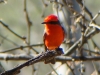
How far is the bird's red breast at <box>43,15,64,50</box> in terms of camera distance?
388 cm

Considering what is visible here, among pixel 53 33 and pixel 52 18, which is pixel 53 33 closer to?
pixel 53 33

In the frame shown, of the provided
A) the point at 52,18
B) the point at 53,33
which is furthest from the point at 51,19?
the point at 53,33

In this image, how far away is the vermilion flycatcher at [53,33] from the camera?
3.88 metres

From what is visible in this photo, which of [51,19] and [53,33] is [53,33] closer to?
[53,33]

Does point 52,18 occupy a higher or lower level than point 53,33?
higher

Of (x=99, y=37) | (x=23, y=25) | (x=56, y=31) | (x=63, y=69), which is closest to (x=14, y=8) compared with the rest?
(x=23, y=25)

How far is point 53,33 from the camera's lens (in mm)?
3953

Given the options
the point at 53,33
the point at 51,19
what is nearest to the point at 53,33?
the point at 53,33

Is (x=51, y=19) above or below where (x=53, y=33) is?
above

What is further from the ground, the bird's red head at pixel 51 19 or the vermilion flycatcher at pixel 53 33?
the bird's red head at pixel 51 19

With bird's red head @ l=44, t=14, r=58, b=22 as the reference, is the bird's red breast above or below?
below

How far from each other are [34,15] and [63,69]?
5739 millimetres

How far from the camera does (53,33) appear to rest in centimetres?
395

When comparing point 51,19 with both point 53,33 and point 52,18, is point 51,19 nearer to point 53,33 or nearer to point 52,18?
point 52,18
